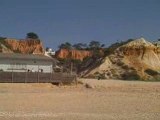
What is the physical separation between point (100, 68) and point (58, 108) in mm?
61120

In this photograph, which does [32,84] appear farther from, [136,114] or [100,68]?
[100,68]

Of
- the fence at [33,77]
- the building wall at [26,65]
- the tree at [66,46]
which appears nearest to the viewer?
the fence at [33,77]

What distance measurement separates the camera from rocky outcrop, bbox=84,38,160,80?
7925cm

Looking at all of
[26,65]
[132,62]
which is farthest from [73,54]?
[26,65]

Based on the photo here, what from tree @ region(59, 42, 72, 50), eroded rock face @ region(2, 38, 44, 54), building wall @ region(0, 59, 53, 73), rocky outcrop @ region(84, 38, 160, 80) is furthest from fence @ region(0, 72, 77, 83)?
tree @ region(59, 42, 72, 50)

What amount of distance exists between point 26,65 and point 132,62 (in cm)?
3620

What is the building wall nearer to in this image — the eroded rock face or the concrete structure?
the concrete structure

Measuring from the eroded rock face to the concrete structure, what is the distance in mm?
39097

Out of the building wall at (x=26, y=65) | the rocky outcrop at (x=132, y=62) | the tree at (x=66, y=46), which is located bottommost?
the building wall at (x=26, y=65)

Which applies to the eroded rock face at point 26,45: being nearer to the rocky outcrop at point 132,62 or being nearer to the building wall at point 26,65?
the rocky outcrop at point 132,62

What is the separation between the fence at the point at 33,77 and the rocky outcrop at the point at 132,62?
111 feet

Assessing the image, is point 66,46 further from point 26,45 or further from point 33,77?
point 33,77

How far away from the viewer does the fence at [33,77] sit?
4097 cm

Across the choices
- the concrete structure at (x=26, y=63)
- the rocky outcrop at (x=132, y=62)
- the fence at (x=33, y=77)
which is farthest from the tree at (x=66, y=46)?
the fence at (x=33, y=77)
